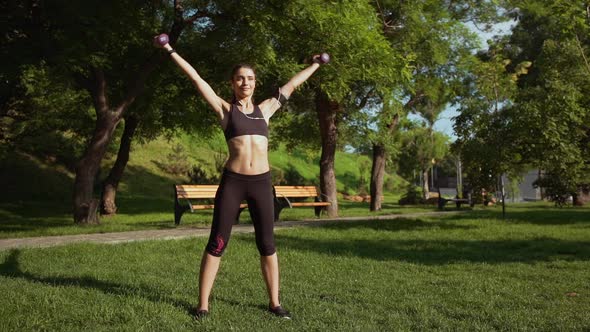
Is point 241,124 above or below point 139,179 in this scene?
below

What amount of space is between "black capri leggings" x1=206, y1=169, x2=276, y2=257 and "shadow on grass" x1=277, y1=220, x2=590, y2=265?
3647 mm

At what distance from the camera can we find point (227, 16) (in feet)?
41.6

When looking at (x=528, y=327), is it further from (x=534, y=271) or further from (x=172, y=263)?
(x=172, y=263)

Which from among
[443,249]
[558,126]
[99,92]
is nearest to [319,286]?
[443,249]

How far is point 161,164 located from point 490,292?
89.5 feet

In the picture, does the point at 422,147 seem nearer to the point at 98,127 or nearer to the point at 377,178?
the point at 377,178

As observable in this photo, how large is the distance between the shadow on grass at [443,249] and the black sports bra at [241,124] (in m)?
3.94

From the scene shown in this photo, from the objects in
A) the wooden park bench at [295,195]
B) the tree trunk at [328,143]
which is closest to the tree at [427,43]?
the tree trunk at [328,143]

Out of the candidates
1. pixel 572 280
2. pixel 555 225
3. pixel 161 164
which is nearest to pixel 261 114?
pixel 572 280

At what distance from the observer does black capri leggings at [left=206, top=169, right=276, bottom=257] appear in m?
4.48

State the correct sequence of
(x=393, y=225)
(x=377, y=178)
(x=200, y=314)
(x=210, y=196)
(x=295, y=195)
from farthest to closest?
(x=377, y=178)
(x=295, y=195)
(x=210, y=196)
(x=393, y=225)
(x=200, y=314)

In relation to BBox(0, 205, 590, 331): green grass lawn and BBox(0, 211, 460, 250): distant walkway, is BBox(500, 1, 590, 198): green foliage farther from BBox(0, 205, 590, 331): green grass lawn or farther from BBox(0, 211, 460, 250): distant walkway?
BBox(0, 211, 460, 250): distant walkway

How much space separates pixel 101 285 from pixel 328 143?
12.4 meters

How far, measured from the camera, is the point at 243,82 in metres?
4.58
